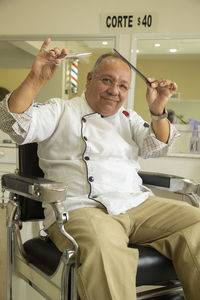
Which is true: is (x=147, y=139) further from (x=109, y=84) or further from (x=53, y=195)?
(x=53, y=195)

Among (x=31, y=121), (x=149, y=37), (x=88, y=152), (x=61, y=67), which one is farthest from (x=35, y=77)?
(x=61, y=67)

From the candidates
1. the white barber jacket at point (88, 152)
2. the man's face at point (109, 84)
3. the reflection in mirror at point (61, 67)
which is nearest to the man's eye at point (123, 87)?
the man's face at point (109, 84)

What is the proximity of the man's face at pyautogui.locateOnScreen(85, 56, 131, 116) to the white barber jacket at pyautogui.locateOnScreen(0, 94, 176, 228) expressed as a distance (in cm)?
6

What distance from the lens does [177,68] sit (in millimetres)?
3275

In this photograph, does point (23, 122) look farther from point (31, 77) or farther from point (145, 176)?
point (145, 176)

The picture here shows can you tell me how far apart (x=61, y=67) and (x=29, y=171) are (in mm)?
2146

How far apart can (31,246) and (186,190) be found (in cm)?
73

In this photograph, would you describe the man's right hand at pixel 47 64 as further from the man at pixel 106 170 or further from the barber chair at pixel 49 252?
the barber chair at pixel 49 252

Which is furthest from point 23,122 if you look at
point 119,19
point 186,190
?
point 119,19

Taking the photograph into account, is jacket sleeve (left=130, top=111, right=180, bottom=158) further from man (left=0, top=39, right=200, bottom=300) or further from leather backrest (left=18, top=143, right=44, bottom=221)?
leather backrest (left=18, top=143, right=44, bottom=221)

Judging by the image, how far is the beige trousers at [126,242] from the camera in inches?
35.9

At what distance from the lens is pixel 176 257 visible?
1100 mm

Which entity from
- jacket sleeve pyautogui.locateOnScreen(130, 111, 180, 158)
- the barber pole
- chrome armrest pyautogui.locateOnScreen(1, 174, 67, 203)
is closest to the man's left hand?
jacket sleeve pyautogui.locateOnScreen(130, 111, 180, 158)

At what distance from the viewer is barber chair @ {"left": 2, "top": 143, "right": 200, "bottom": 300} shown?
3.18ft
